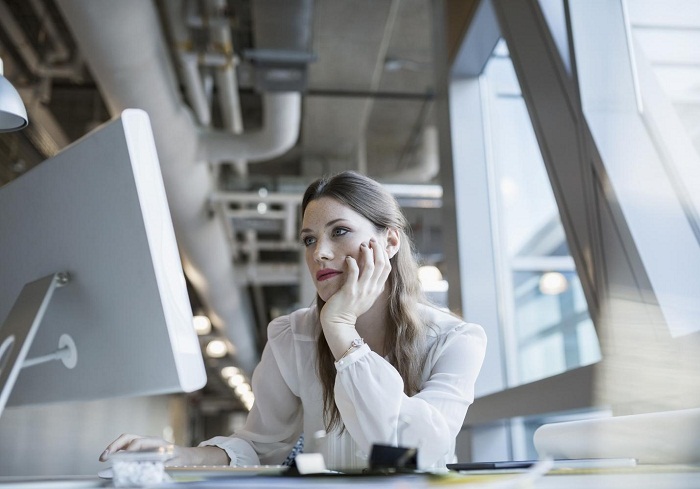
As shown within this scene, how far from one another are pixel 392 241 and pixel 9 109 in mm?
1086

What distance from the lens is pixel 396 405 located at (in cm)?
117

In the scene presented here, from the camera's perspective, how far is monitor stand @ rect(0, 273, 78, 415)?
928 mm

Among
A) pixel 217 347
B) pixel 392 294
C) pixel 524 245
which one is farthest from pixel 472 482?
pixel 217 347

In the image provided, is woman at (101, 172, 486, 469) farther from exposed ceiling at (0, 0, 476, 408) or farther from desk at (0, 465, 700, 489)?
exposed ceiling at (0, 0, 476, 408)

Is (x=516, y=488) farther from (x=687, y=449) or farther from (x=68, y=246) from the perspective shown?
(x=68, y=246)

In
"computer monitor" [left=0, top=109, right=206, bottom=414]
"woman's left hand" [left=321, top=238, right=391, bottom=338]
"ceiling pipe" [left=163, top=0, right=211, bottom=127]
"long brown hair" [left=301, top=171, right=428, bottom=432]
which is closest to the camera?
"computer monitor" [left=0, top=109, right=206, bottom=414]

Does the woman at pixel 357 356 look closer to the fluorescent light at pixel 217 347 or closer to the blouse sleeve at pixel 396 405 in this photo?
the blouse sleeve at pixel 396 405

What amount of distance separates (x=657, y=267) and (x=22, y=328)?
1.55 metres

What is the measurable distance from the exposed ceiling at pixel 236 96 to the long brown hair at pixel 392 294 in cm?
206

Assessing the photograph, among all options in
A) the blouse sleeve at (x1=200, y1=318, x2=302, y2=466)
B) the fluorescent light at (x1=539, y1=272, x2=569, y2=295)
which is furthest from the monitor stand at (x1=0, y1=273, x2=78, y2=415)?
the fluorescent light at (x1=539, y1=272, x2=569, y2=295)

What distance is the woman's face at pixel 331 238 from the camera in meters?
1.51

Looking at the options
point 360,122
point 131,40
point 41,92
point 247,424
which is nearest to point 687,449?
point 247,424

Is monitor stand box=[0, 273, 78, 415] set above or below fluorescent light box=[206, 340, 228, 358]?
below

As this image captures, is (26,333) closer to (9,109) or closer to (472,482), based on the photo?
(472,482)
